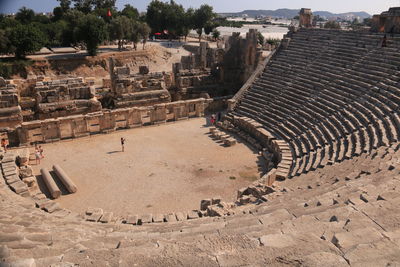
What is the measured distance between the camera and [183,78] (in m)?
27.5

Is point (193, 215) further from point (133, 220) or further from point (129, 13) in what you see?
point (129, 13)

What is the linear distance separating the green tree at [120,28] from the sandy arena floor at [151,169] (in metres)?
28.2

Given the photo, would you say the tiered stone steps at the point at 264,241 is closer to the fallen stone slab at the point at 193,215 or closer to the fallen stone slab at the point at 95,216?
the fallen stone slab at the point at 95,216

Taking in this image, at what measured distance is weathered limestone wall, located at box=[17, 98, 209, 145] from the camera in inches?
787

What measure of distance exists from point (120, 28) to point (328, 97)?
34.2m

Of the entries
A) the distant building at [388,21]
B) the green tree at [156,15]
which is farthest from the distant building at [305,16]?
the green tree at [156,15]

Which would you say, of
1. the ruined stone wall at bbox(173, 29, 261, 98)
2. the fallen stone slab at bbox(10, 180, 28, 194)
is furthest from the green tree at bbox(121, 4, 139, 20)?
the fallen stone slab at bbox(10, 180, 28, 194)

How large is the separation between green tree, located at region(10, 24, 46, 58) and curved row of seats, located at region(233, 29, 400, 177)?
2729cm

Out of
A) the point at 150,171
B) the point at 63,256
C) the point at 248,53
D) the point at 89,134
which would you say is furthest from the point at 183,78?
the point at 63,256

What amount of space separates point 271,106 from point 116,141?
1028 centimetres

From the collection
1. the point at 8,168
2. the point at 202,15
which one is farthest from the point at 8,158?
the point at 202,15

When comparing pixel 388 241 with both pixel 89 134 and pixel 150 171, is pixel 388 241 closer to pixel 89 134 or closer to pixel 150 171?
pixel 150 171

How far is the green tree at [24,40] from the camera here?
3703 centimetres

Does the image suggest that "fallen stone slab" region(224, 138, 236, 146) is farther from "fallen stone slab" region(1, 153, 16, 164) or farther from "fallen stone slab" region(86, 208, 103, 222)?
"fallen stone slab" region(1, 153, 16, 164)
